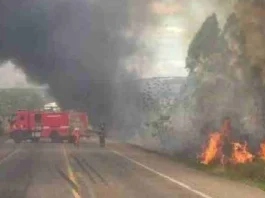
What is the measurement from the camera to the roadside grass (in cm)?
2146

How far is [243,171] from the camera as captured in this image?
24.3 meters

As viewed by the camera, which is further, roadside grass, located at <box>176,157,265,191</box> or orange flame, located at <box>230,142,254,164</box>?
orange flame, located at <box>230,142,254,164</box>

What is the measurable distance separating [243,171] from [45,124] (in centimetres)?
3536

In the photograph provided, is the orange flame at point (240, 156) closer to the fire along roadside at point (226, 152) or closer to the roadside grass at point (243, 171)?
the fire along roadside at point (226, 152)

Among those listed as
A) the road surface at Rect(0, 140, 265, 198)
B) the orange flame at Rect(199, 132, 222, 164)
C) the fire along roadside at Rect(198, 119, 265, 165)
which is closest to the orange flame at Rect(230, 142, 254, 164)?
the fire along roadside at Rect(198, 119, 265, 165)

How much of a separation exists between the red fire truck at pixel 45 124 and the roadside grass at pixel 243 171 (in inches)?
1157

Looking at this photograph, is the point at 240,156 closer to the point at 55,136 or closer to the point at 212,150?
the point at 212,150

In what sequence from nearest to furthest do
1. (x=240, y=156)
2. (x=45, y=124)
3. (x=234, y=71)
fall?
1. (x=240, y=156)
2. (x=234, y=71)
3. (x=45, y=124)

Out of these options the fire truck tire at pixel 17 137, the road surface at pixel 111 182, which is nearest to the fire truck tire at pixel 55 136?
the fire truck tire at pixel 17 137

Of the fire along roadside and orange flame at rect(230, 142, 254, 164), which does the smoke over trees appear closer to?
the fire along roadside

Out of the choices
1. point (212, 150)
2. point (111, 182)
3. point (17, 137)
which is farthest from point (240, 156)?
point (17, 137)

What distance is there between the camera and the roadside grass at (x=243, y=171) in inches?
845

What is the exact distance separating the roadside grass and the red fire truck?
96.4 ft

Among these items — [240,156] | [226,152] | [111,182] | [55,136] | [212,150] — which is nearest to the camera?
[111,182]
